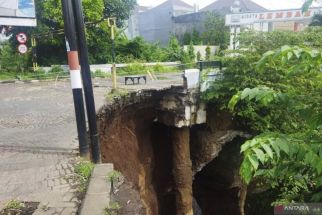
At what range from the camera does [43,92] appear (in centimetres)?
1305

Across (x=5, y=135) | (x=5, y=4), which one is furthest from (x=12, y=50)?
(x=5, y=135)

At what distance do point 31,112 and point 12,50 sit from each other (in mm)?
14441

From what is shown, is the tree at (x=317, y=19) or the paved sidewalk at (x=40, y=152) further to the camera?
the tree at (x=317, y=19)

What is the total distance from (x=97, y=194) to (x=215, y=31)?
95.3 ft

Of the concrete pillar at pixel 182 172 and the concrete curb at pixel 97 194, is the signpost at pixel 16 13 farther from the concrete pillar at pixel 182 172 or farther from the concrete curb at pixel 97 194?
the concrete curb at pixel 97 194

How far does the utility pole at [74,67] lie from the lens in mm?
5016

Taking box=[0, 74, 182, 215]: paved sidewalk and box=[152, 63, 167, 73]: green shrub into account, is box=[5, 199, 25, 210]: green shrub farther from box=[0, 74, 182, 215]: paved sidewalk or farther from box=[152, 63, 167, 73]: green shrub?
box=[152, 63, 167, 73]: green shrub

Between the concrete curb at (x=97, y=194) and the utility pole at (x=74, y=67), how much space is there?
0.85m

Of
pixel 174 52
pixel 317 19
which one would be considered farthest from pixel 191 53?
pixel 317 19

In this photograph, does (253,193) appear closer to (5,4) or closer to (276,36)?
(276,36)

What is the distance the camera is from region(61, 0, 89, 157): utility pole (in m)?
5.02

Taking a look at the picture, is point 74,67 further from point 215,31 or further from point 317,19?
point 215,31

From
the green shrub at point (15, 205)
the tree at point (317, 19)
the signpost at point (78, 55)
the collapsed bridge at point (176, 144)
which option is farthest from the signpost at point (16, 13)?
the tree at point (317, 19)

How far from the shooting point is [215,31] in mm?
31188
